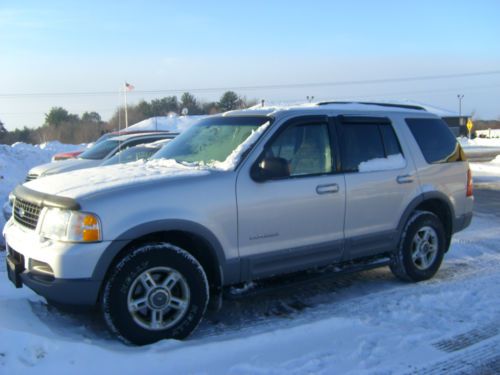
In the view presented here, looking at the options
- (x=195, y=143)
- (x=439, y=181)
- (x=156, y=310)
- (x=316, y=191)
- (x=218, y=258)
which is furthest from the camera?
(x=439, y=181)

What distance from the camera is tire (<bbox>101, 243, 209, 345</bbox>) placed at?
3.84m

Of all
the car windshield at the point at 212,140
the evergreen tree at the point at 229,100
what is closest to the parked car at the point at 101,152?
the car windshield at the point at 212,140

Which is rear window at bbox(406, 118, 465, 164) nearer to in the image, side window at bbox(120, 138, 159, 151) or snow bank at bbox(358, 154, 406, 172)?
snow bank at bbox(358, 154, 406, 172)

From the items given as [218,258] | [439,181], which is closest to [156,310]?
[218,258]

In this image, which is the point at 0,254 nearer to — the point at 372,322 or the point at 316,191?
the point at 316,191

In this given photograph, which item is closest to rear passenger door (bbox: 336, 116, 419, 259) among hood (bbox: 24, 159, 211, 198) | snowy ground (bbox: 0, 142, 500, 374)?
snowy ground (bbox: 0, 142, 500, 374)

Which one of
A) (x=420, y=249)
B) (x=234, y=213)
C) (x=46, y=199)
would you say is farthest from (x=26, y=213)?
(x=420, y=249)

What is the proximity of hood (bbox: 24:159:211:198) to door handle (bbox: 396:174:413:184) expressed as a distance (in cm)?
Result: 223

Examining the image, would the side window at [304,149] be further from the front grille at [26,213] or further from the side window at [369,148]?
the front grille at [26,213]

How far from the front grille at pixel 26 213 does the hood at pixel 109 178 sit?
15 cm

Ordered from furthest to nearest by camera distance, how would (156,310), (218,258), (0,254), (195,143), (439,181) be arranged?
(0,254) → (439,181) → (195,143) → (218,258) → (156,310)

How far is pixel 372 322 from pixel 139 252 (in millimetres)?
2106

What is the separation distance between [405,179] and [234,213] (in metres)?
2.23

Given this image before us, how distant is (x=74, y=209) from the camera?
374 centimetres
